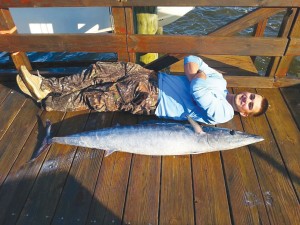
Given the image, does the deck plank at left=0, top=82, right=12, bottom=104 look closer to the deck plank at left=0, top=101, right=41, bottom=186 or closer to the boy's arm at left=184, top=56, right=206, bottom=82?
the deck plank at left=0, top=101, right=41, bottom=186

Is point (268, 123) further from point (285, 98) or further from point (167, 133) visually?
point (167, 133)

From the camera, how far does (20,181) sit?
109 inches

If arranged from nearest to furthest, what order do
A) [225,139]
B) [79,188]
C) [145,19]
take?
[79,188], [225,139], [145,19]

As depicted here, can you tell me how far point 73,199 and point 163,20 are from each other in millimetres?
6896

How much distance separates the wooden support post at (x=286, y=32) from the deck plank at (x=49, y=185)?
9.26 feet

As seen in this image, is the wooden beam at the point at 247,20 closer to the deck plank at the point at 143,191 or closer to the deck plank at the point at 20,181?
the deck plank at the point at 143,191

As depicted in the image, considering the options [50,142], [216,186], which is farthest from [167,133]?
[50,142]

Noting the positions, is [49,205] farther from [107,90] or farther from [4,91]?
[4,91]

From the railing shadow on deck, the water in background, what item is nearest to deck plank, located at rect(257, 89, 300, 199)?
the railing shadow on deck

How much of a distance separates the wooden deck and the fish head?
6.0 inches

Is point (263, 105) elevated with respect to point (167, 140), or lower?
elevated

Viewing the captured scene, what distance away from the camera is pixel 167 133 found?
9.50 ft

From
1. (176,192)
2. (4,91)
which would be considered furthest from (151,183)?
(4,91)

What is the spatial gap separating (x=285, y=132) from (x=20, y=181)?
3162mm
